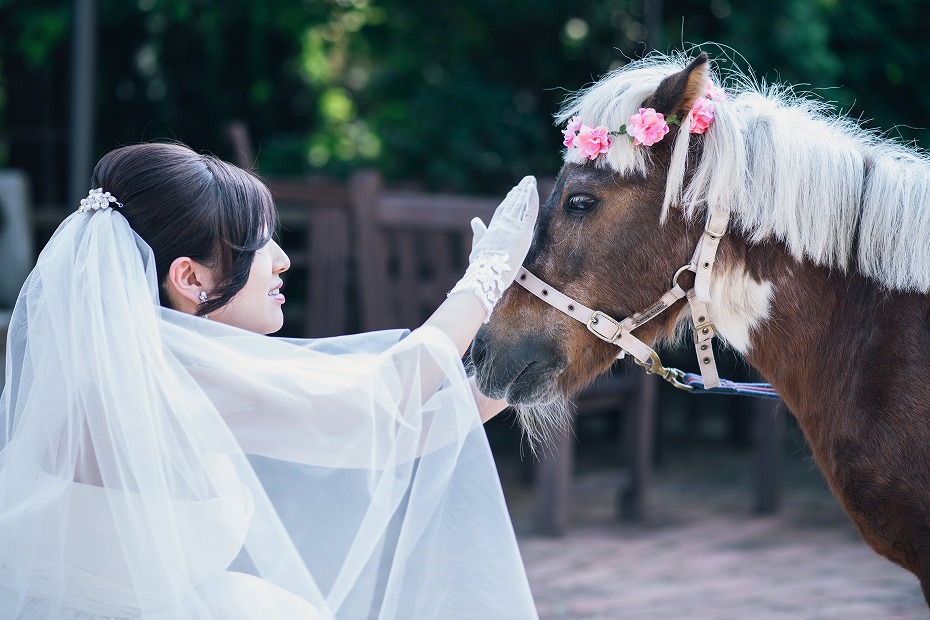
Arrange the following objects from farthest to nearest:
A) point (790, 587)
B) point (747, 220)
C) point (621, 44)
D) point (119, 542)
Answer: point (621, 44) → point (790, 587) → point (747, 220) → point (119, 542)

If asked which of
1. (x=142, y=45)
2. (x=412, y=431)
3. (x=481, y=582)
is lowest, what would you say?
(x=481, y=582)

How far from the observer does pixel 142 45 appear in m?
6.28

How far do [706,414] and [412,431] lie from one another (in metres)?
6.40

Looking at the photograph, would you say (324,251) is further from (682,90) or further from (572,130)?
(682,90)

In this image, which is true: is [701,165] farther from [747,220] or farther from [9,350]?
[9,350]

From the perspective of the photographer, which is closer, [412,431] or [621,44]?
[412,431]

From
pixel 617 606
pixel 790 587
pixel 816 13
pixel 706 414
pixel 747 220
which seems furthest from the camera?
pixel 706 414

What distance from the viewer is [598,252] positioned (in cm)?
195

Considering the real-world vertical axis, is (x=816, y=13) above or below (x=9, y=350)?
above

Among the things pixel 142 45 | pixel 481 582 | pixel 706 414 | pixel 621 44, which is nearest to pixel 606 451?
pixel 706 414

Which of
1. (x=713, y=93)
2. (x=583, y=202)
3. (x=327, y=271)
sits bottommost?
(x=327, y=271)

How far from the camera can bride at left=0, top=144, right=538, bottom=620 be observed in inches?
62.8

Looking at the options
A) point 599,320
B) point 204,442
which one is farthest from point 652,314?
point 204,442

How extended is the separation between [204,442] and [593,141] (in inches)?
39.4
